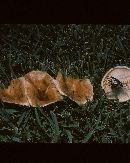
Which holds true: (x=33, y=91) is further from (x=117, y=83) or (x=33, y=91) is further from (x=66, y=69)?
(x=117, y=83)

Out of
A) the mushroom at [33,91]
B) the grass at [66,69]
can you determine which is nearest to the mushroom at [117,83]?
the grass at [66,69]

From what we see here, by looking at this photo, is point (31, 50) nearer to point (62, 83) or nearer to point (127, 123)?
point (62, 83)

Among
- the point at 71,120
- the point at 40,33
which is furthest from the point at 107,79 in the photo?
the point at 40,33

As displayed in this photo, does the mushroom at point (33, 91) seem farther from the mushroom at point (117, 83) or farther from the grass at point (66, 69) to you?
the mushroom at point (117, 83)

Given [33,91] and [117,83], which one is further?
[117,83]

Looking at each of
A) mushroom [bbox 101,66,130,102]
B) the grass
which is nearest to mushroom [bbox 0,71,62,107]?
the grass

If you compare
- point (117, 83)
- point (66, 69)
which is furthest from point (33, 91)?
point (117, 83)
